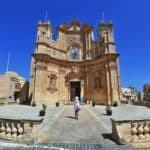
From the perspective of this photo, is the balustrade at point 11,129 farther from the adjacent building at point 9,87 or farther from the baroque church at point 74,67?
the adjacent building at point 9,87

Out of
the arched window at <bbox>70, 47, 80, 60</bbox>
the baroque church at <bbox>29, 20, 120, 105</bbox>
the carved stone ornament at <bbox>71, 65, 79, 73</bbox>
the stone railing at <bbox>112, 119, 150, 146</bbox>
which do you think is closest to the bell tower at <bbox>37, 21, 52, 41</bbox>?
the baroque church at <bbox>29, 20, 120, 105</bbox>

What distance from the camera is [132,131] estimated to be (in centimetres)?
634

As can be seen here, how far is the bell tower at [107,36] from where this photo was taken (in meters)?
26.5

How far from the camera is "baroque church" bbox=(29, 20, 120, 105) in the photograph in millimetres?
25234

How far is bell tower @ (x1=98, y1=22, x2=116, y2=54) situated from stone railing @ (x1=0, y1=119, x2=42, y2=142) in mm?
21333

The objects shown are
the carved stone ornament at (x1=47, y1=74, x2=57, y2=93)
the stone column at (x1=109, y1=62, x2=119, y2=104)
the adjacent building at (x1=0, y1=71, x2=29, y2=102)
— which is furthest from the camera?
the adjacent building at (x1=0, y1=71, x2=29, y2=102)

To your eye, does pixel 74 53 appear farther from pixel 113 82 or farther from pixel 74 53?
pixel 113 82

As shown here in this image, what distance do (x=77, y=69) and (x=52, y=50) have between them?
5.21 meters

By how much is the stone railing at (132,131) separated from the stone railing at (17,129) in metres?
3.04

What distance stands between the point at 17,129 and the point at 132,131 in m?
4.28

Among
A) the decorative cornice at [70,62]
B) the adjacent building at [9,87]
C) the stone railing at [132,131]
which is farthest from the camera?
Result: the adjacent building at [9,87]

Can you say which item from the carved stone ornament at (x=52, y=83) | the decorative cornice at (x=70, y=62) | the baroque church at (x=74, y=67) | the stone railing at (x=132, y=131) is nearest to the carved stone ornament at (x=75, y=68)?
the baroque church at (x=74, y=67)

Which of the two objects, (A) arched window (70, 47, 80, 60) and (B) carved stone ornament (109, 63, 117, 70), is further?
(A) arched window (70, 47, 80, 60)

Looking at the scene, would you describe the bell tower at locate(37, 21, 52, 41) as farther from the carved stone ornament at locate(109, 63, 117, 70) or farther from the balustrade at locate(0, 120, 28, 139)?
the balustrade at locate(0, 120, 28, 139)
